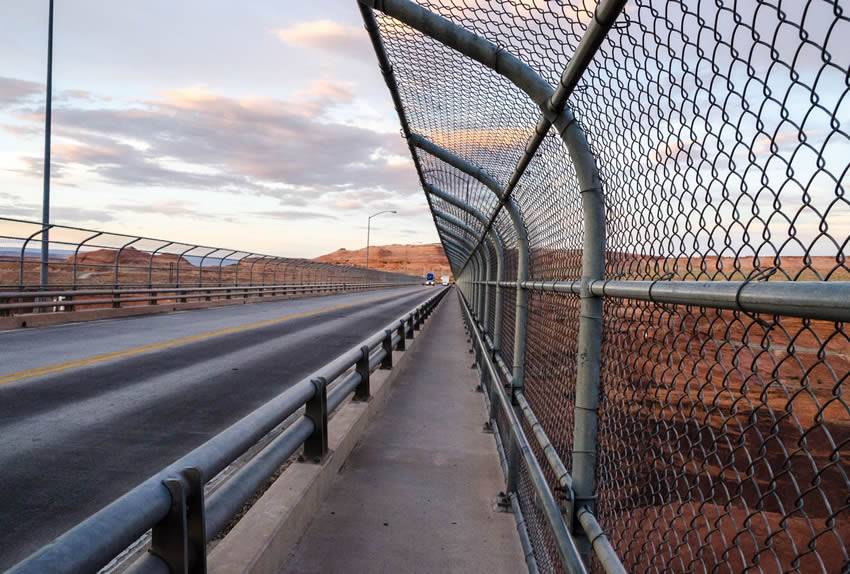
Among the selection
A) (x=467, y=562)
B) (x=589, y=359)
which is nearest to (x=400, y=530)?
(x=467, y=562)

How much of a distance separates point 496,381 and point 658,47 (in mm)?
4041

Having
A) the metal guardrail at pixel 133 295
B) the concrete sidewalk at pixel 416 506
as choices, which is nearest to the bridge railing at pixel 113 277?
the metal guardrail at pixel 133 295

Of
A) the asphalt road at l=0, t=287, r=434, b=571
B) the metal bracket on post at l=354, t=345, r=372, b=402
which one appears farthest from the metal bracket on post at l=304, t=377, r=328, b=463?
the metal bracket on post at l=354, t=345, r=372, b=402

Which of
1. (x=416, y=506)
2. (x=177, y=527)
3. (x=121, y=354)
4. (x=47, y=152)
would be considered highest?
(x=47, y=152)

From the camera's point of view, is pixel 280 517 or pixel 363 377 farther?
pixel 363 377

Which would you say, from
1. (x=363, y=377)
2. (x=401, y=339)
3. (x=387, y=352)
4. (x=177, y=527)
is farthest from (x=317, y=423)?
(x=401, y=339)

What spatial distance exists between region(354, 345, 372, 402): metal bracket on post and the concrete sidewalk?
34 cm

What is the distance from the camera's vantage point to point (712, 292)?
1.51 metres

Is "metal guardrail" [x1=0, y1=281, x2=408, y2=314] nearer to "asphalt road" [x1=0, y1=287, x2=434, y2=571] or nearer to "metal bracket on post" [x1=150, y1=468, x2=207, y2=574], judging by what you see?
"asphalt road" [x1=0, y1=287, x2=434, y2=571]

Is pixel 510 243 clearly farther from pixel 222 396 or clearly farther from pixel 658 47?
pixel 658 47

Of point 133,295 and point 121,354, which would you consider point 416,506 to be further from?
point 133,295

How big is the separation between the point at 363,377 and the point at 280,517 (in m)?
3.22

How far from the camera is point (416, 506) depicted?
4715mm

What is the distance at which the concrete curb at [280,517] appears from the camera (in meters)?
3.16
